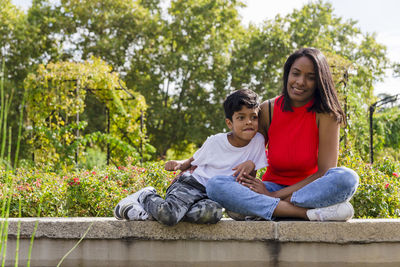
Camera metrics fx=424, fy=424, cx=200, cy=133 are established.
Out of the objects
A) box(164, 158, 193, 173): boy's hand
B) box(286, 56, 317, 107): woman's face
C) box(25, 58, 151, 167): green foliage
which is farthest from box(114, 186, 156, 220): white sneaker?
box(25, 58, 151, 167): green foliage

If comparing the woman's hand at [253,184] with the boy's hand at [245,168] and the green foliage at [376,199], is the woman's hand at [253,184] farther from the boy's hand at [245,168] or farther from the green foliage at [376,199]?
the green foliage at [376,199]

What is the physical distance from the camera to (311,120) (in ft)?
8.53

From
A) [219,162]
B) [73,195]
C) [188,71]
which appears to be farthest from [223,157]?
[188,71]

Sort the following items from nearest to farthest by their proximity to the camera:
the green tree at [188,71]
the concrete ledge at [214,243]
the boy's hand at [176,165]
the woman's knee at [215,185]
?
the concrete ledge at [214,243], the woman's knee at [215,185], the boy's hand at [176,165], the green tree at [188,71]

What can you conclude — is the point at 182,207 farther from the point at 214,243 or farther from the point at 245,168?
the point at 245,168

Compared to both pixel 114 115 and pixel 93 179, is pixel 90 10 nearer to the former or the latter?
pixel 114 115

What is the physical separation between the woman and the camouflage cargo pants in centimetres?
11

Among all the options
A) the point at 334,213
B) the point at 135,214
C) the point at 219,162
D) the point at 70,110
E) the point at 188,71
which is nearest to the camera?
the point at 334,213

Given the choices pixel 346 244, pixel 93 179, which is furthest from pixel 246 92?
pixel 93 179

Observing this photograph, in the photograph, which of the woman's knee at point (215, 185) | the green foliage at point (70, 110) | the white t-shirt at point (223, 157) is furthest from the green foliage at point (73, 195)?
the green foliage at point (70, 110)

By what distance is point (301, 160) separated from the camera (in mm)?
2592

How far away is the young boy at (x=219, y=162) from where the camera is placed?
8.24 ft

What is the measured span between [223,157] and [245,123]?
0.86 feet

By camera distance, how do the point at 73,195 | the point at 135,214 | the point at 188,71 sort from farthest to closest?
1. the point at 188,71
2. the point at 73,195
3. the point at 135,214
